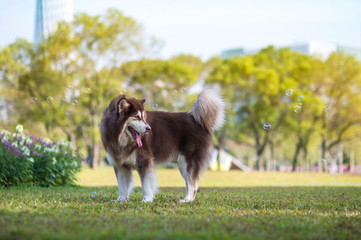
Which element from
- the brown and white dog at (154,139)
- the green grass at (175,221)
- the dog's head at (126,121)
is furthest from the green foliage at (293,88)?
the green grass at (175,221)

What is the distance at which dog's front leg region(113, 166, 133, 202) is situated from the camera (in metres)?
6.96

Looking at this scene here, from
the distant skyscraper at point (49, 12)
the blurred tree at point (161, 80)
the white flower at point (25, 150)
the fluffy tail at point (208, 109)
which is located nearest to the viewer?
the fluffy tail at point (208, 109)

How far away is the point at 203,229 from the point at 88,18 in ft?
94.9

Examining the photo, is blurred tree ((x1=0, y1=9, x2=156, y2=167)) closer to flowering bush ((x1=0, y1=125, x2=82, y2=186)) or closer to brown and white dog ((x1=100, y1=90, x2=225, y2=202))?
flowering bush ((x1=0, y1=125, x2=82, y2=186))

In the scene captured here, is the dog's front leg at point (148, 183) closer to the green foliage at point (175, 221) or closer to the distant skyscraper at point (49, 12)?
the green foliage at point (175, 221)

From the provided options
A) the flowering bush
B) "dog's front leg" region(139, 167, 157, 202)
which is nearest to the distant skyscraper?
the flowering bush

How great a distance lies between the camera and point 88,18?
30.9 metres

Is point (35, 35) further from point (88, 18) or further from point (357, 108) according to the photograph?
point (357, 108)

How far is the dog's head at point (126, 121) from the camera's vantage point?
A: 6461mm

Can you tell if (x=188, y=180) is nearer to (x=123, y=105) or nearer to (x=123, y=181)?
(x=123, y=181)

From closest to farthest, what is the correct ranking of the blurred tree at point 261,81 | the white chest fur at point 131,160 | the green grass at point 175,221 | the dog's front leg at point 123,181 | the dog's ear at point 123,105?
the green grass at point 175,221, the dog's ear at point 123,105, the white chest fur at point 131,160, the dog's front leg at point 123,181, the blurred tree at point 261,81

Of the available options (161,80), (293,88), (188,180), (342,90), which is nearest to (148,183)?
(188,180)

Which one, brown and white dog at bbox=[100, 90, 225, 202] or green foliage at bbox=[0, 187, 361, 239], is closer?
green foliage at bbox=[0, 187, 361, 239]

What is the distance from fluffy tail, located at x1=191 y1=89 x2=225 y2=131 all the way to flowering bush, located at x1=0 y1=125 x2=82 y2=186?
5232 millimetres
